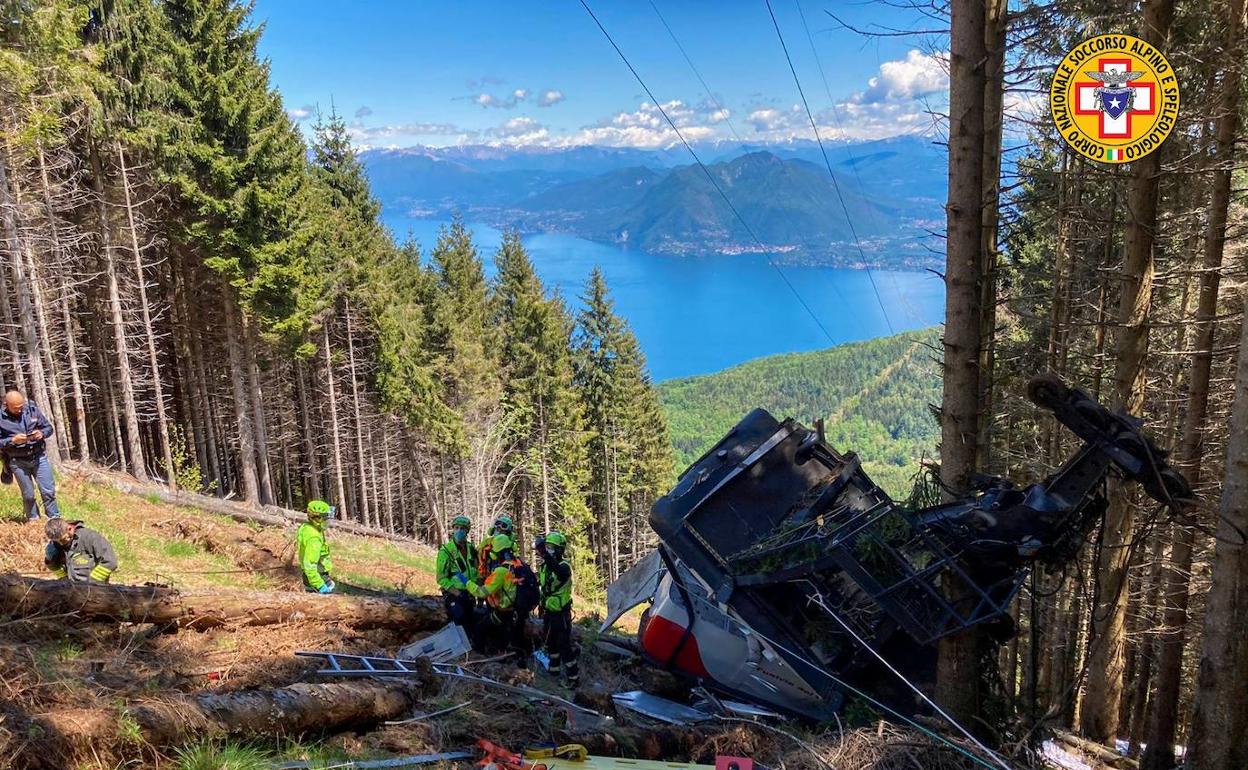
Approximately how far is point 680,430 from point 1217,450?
11198cm

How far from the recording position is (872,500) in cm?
754

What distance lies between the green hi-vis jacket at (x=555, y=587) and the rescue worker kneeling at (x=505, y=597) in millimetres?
203

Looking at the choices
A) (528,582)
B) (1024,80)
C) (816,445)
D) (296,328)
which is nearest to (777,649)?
(816,445)

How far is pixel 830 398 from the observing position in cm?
14362

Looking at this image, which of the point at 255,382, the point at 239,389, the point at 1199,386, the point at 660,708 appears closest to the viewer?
the point at 660,708

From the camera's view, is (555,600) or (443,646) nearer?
(443,646)

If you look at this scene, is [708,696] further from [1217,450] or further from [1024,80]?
[1217,450]

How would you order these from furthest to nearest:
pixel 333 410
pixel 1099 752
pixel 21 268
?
pixel 333 410, pixel 21 268, pixel 1099 752

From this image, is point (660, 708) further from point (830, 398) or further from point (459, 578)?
point (830, 398)

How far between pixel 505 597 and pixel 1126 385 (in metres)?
7.94

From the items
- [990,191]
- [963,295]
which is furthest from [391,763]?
[990,191]

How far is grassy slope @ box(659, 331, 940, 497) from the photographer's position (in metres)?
122

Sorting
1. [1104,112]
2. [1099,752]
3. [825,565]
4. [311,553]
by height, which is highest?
[1104,112]

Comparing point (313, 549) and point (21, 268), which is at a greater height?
point (21, 268)
